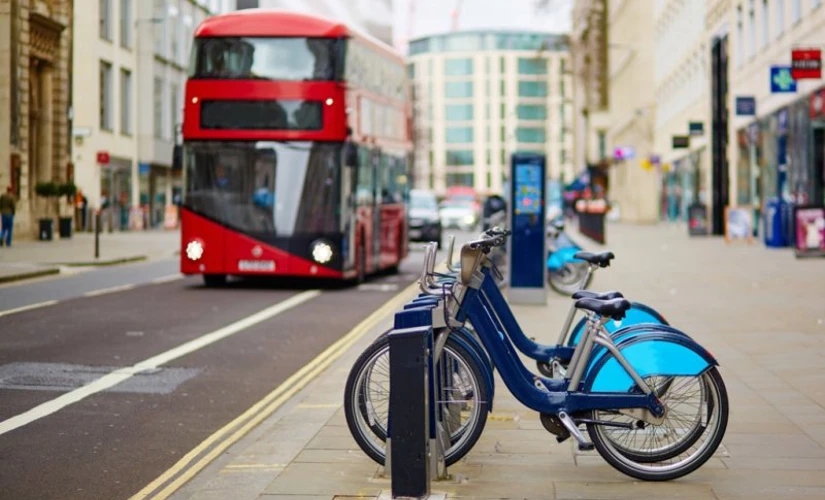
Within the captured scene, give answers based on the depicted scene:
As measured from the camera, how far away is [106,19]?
33125 mm

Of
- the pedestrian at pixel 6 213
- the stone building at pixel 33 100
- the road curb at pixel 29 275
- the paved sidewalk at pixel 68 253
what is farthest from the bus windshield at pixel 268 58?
the pedestrian at pixel 6 213

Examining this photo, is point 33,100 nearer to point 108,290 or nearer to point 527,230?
point 108,290

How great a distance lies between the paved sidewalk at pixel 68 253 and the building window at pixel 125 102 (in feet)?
17.1

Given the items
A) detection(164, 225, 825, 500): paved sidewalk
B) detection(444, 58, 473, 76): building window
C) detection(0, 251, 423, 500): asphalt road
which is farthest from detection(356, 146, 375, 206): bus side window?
detection(444, 58, 473, 76): building window

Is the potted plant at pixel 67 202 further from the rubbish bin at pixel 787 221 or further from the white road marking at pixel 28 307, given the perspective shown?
the white road marking at pixel 28 307

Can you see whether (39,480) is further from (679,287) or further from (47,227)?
(47,227)

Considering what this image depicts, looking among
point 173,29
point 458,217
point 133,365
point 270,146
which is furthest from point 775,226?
point 458,217

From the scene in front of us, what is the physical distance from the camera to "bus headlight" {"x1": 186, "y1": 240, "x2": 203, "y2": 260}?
69.1 ft

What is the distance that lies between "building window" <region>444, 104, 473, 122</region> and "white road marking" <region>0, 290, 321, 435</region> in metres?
162

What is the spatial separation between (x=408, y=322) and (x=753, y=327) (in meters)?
8.80

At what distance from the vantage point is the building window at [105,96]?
42.4 metres

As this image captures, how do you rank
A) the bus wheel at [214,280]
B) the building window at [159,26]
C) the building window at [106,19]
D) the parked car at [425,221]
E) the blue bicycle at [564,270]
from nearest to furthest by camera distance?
the blue bicycle at [564,270] → the bus wheel at [214,280] → the building window at [106,19] → the building window at [159,26] → the parked car at [425,221]

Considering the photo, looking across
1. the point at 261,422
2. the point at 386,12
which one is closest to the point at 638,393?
the point at 261,422

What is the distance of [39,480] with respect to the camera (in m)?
6.84
